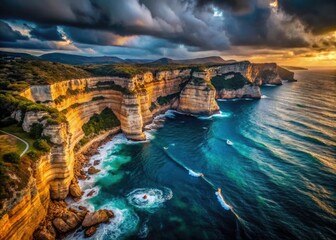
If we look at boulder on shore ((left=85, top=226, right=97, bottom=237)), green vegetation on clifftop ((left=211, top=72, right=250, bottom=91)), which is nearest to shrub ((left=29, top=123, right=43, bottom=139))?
boulder on shore ((left=85, top=226, right=97, bottom=237))

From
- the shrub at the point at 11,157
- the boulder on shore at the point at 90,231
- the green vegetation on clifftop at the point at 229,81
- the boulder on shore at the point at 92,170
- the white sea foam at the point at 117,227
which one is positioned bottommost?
the boulder on shore at the point at 92,170

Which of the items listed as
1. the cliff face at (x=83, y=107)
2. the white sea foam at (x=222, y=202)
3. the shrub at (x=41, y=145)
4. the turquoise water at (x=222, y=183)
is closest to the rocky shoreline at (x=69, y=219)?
the cliff face at (x=83, y=107)

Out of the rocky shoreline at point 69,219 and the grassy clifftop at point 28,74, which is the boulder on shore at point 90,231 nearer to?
the rocky shoreline at point 69,219

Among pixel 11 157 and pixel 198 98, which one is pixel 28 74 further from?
pixel 198 98

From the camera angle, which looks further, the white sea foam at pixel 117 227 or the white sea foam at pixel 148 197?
the white sea foam at pixel 148 197

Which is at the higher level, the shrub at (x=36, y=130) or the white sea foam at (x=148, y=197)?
the shrub at (x=36, y=130)

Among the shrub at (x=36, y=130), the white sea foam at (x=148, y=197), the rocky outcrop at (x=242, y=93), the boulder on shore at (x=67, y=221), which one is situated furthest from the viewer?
the rocky outcrop at (x=242, y=93)

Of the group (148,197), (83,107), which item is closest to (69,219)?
(148,197)
